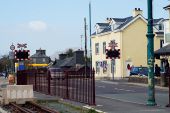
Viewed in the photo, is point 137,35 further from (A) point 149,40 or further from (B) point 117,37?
(A) point 149,40

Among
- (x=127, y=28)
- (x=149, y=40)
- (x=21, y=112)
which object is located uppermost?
(x=127, y=28)

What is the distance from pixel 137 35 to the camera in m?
70.6

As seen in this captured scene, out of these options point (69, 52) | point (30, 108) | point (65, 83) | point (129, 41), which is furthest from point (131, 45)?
point (69, 52)

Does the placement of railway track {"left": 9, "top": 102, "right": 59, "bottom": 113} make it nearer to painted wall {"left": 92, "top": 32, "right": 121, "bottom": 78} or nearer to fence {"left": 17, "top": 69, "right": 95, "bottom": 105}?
fence {"left": 17, "top": 69, "right": 95, "bottom": 105}

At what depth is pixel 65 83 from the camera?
83.7ft

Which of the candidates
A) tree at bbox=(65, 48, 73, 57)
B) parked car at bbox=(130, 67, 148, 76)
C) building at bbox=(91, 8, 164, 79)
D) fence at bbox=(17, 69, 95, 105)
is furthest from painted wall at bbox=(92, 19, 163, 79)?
tree at bbox=(65, 48, 73, 57)

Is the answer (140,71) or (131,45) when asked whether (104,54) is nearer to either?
(131,45)

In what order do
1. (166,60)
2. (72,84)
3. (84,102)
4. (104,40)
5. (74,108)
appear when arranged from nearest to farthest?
(74,108), (84,102), (72,84), (166,60), (104,40)

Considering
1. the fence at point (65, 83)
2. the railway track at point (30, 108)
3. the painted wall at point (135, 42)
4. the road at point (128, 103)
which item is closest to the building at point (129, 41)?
the painted wall at point (135, 42)

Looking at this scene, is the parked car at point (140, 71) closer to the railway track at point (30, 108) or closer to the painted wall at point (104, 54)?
the painted wall at point (104, 54)

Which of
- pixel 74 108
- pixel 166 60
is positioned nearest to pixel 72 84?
pixel 74 108

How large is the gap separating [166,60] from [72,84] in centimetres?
2760

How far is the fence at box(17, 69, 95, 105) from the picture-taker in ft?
69.1

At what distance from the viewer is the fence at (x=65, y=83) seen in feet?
69.1
